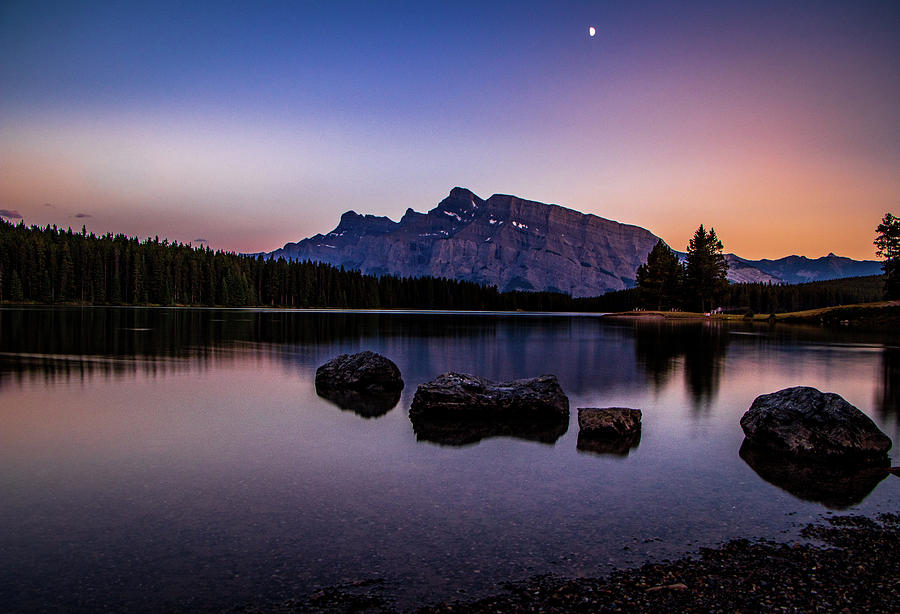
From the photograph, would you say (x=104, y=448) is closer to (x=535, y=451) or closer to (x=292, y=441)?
(x=292, y=441)

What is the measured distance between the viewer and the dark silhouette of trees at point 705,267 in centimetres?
13750

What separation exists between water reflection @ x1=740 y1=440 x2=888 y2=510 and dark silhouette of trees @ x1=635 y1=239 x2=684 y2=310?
14010 cm

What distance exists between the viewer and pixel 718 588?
24.5ft

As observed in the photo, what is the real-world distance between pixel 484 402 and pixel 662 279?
463 feet

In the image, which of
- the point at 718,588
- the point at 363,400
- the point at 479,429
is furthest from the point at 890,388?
the point at 718,588

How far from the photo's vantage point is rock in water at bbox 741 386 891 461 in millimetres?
14570

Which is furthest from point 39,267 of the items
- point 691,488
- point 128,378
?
point 691,488

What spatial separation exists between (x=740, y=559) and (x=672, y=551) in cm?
98

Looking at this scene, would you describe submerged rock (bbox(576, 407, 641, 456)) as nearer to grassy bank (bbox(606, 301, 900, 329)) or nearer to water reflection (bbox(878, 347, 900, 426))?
water reflection (bbox(878, 347, 900, 426))

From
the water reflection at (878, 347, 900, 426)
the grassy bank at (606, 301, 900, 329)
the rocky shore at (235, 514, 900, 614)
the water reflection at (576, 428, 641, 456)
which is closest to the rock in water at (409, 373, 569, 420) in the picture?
the water reflection at (576, 428, 641, 456)

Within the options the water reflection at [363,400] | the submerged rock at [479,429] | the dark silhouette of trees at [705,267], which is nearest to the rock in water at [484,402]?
the submerged rock at [479,429]

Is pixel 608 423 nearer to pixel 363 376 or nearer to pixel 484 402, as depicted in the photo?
pixel 484 402

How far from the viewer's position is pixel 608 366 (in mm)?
35438

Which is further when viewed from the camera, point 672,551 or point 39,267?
point 39,267
